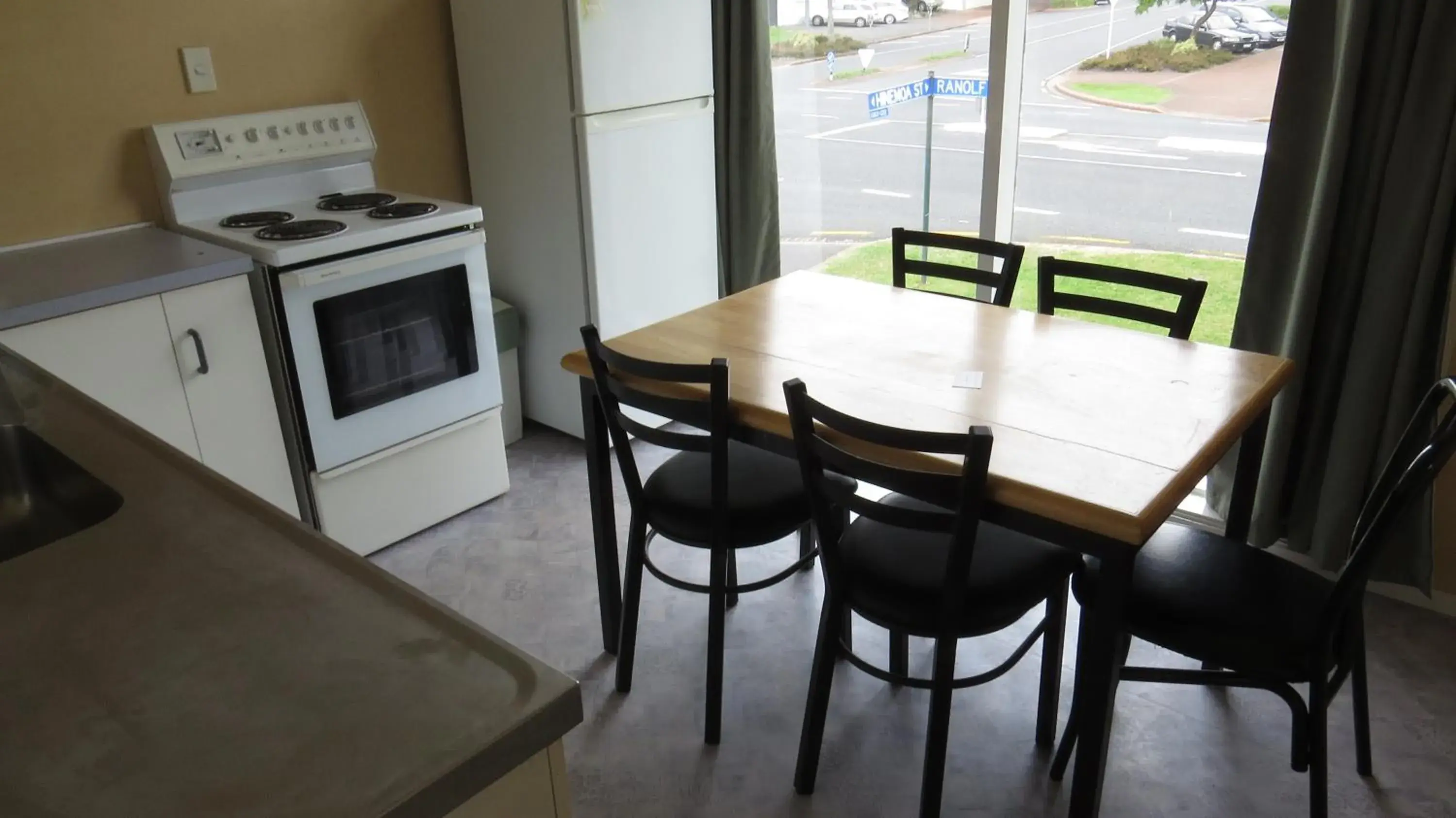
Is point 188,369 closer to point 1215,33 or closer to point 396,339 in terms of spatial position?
point 396,339

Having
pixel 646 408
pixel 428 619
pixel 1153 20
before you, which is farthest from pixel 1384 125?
pixel 428 619

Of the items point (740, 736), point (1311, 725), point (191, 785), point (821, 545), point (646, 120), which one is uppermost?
point (646, 120)

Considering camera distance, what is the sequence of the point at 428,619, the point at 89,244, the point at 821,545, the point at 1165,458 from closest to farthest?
the point at 428,619
the point at 1165,458
the point at 821,545
the point at 89,244

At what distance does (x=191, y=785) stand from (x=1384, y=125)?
250 centimetres

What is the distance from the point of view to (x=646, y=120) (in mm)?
3227

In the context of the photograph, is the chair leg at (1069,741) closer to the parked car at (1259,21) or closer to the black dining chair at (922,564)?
the black dining chair at (922,564)

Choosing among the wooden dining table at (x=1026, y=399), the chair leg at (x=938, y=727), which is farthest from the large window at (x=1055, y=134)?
the chair leg at (x=938, y=727)

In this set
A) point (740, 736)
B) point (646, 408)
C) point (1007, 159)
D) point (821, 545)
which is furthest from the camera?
point (1007, 159)

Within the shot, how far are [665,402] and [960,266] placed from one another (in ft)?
3.34

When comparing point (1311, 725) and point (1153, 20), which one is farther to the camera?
point (1153, 20)

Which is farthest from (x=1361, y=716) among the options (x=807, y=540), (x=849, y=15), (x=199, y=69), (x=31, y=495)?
(x=199, y=69)

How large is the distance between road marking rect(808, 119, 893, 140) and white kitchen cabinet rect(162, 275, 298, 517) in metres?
2.10

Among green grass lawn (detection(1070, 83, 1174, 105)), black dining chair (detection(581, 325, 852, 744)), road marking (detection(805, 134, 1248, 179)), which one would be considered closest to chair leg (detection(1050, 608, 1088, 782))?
black dining chair (detection(581, 325, 852, 744))

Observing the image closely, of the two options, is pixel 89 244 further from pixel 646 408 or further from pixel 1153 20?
pixel 1153 20
